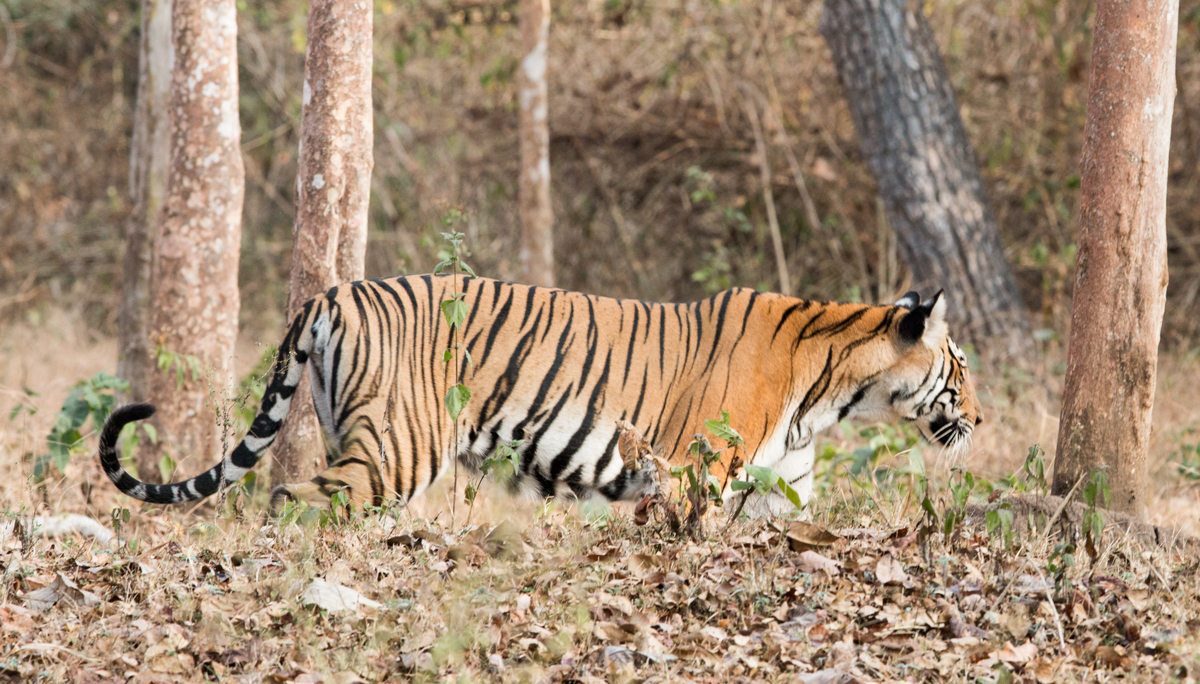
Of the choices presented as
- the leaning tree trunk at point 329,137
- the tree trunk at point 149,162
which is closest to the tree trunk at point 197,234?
the leaning tree trunk at point 329,137

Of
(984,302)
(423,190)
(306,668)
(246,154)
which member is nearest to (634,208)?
(423,190)

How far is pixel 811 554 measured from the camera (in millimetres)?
3459

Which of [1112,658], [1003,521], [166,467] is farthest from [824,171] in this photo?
[1112,658]

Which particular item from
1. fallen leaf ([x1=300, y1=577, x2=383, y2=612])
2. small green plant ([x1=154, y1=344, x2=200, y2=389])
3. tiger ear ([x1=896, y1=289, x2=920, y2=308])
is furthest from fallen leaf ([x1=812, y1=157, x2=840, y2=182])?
fallen leaf ([x1=300, y1=577, x2=383, y2=612])

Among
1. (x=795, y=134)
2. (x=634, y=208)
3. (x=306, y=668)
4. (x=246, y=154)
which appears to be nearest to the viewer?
(x=306, y=668)

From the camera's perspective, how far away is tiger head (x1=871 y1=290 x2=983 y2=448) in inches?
186

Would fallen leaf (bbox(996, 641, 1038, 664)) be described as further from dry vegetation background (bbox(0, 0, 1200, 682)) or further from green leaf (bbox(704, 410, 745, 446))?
green leaf (bbox(704, 410, 745, 446))

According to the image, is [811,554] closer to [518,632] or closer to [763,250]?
[518,632]

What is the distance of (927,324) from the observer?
472cm

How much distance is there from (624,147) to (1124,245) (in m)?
7.29

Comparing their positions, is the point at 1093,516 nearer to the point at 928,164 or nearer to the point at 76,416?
the point at 76,416

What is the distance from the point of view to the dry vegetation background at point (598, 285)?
3.01 m

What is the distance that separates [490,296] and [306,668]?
7.08 ft

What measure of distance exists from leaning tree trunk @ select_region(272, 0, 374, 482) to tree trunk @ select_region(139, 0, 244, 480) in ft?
4.15
